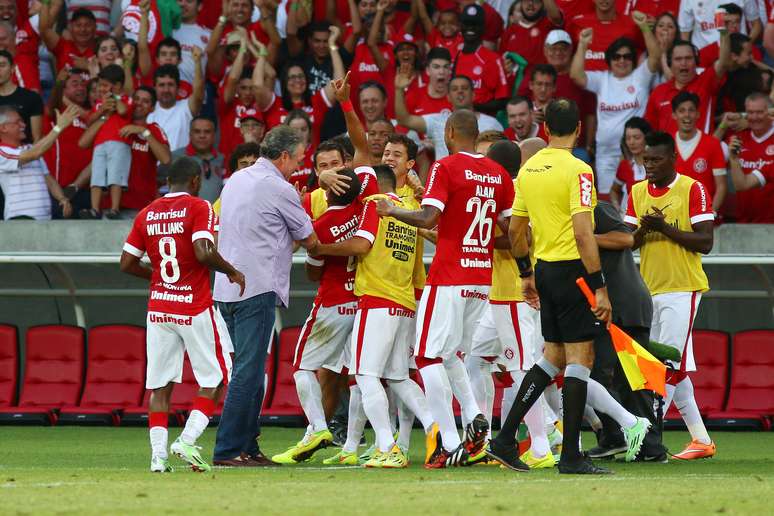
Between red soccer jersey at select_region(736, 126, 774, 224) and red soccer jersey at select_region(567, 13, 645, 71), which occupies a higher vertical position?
red soccer jersey at select_region(567, 13, 645, 71)

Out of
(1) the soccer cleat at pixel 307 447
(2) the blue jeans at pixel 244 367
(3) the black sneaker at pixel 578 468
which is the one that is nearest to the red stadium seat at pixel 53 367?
(1) the soccer cleat at pixel 307 447

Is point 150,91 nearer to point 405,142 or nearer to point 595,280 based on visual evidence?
point 405,142

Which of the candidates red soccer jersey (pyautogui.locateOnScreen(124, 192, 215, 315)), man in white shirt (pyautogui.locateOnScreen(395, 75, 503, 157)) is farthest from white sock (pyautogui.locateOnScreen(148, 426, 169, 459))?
man in white shirt (pyautogui.locateOnScreen(395, 75, 503, 157))

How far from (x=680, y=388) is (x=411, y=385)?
2272 millimetres

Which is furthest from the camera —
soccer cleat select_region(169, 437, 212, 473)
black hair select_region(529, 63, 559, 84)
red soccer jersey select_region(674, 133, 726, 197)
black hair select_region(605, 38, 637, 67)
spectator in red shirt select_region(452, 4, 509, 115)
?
spectator in red shirt select_region(452, 4, 509, 115)

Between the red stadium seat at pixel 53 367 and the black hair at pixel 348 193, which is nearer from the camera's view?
the black hair at pixel 348 193

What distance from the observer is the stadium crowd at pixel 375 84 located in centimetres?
1543

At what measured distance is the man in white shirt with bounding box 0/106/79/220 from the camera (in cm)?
1584

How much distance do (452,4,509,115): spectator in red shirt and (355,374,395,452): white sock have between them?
7377 mm

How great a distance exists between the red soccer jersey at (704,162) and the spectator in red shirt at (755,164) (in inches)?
16.4

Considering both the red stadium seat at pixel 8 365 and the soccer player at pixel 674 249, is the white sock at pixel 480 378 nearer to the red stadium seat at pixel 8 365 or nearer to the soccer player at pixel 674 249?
the soccer player at pixel 674 249

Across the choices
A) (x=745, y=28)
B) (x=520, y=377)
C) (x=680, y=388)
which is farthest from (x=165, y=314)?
(x=745, y=28)

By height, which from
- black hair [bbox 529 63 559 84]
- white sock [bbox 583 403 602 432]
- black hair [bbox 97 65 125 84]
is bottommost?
white sock [bbox 583 403 602 432]

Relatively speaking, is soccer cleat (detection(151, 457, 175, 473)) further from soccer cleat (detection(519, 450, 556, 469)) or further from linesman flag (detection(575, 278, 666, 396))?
linesman flag (detection(575, 278, 666, 396))
